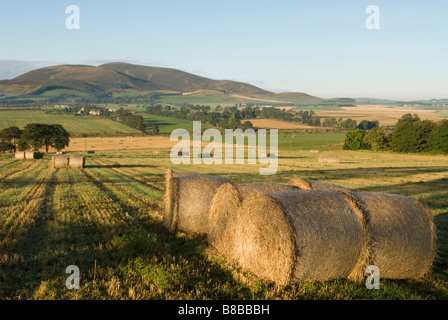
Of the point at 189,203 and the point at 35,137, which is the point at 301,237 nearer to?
the point at 189,203

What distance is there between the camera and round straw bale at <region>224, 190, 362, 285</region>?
6684 millimetres

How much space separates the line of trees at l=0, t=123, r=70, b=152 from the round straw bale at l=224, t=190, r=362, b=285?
62889mm

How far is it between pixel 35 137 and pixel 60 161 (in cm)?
3404

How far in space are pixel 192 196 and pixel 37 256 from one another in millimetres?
4482

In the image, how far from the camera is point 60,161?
32.6 meters

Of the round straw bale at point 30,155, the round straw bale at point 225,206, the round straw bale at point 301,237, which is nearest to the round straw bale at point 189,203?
the round straw bale at point 225,206

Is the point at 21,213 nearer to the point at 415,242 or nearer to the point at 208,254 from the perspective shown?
the point at 208,254

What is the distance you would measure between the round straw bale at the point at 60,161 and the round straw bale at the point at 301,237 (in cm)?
2910

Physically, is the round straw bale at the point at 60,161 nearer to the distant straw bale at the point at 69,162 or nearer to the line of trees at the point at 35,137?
the distant straw bale at the point at 69,162

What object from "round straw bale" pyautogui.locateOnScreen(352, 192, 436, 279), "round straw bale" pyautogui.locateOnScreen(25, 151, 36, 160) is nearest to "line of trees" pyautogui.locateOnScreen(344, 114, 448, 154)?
"round straw bale" pyautogui.locateOnScreen(25, 151, 36, 160)

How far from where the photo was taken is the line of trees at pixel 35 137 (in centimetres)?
6203

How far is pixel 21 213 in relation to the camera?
12516mm

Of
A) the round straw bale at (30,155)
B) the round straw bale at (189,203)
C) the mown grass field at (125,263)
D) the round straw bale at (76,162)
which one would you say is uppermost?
the round straw bale at (189,203)

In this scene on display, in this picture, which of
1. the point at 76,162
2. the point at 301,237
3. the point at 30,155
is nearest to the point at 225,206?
the point at 301,237
